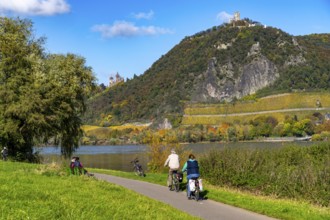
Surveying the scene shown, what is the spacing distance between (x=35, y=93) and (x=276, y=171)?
18337 millimetres

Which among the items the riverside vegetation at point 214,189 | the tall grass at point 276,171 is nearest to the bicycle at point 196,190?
the riverside vegetation at point 214,189

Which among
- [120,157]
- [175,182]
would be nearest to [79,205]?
[175,182]

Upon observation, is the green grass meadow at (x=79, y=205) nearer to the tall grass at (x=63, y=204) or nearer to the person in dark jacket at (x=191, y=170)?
the tall grass at (x=63, y=204)

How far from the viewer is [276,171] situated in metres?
21.6

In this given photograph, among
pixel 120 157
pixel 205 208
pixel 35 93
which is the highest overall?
pixel 35 93

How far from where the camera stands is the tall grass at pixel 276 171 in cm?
1942

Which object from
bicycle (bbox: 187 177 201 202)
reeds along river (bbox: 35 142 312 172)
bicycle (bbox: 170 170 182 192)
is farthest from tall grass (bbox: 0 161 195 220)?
reeds along river (bbox: 35 142 312 172)

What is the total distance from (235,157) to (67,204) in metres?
15.6

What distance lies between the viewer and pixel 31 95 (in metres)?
31.1

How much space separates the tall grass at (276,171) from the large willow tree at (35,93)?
41.2ft

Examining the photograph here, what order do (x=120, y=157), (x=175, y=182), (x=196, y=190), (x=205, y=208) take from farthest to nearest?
1. (x=120, y=157)
2. (x=175, y=182)
3. (x=196, y=190)
4. (x=205, y=208)

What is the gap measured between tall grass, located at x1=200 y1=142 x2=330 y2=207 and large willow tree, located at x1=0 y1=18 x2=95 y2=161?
12555mm

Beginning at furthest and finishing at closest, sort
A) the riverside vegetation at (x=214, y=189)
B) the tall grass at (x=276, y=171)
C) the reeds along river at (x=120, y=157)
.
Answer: the reeds along river at (x=120, y=157) < the tall grass at (x=276, y=171) < the riverside vegetation at (x=214, y=189)

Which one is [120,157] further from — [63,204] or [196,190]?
[63,204]
